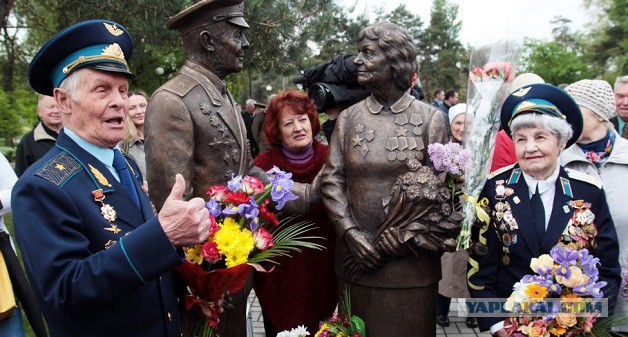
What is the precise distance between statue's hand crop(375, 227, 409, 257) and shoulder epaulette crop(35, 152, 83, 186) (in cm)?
164

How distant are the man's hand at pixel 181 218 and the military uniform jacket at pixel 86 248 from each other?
32 mm

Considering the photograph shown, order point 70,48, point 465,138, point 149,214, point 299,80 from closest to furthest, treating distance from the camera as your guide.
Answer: point 70,48
point 149,214
point 465,138
point 299,80

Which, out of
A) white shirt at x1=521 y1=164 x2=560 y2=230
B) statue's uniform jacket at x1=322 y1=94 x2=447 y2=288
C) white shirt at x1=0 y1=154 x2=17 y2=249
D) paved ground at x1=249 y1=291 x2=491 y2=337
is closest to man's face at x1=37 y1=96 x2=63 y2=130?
white shirt at x1=0 y1=154 x2=17 y2=249

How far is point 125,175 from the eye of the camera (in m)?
1.98

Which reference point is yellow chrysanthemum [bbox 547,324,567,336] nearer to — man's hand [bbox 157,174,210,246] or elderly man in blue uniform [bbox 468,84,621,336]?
elderly man in blue uniform [bbox 468,84,621,336]

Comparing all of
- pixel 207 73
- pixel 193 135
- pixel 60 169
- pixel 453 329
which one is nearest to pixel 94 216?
pixel 60 169

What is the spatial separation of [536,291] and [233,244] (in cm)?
135

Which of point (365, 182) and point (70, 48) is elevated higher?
point (70, 48)

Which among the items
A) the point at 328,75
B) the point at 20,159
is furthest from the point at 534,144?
the point at 20,159

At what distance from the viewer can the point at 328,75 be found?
12.9 feet

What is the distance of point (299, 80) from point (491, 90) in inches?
78.5

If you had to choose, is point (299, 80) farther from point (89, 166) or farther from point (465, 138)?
point (89, 166)

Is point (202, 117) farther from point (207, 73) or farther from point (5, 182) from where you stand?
point (5, 182)

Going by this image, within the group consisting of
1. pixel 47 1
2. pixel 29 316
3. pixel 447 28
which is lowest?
pixel 29 316
